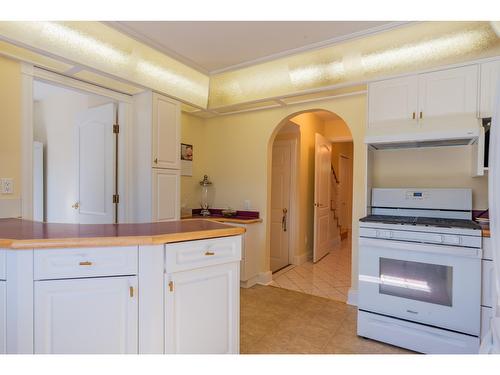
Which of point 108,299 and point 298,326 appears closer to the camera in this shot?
point 108,299

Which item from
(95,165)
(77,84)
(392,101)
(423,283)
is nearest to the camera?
(423,283)

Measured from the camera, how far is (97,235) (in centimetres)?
135

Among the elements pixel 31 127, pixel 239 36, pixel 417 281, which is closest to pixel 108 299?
pixel 31 127

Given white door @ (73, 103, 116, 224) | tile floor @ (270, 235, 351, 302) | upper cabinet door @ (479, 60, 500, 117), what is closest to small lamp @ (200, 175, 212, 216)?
white door @ (73, 103, 116, 224)

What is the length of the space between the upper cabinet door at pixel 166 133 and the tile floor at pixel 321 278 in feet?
6.44

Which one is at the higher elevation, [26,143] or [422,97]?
[422,97]

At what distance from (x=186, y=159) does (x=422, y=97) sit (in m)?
2.66

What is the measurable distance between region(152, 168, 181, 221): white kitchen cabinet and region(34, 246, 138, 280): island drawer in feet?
5.19

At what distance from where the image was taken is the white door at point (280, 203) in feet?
14.2

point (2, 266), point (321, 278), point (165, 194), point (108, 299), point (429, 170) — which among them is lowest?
point (321, 278)

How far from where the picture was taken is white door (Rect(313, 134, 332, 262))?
4270 millimetres

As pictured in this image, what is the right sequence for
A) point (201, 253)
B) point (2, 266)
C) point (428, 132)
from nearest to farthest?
point (2, 266) < point (201, 253) < point (428, 132)

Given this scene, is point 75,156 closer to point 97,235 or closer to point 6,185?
point 6,185

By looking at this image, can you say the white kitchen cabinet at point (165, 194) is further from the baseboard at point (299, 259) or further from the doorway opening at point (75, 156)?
the baseboard at point (299, 259)
